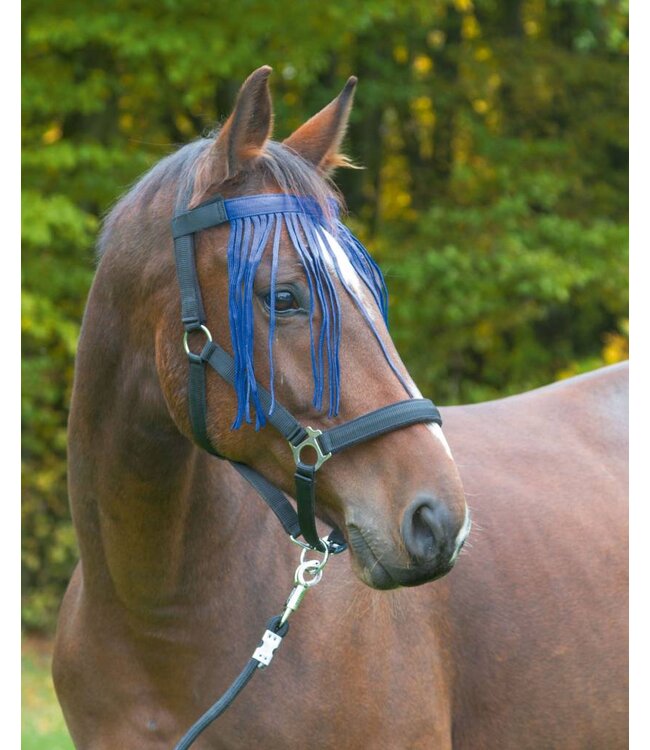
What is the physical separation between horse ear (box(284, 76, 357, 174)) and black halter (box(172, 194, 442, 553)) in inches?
12.9

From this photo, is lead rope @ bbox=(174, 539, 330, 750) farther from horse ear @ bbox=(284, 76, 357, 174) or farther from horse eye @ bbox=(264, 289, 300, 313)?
horse ear @ bbox=(284, 76, 357, 174)

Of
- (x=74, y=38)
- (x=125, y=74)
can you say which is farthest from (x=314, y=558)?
(x=125, y=74)

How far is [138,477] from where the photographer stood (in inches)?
99.1

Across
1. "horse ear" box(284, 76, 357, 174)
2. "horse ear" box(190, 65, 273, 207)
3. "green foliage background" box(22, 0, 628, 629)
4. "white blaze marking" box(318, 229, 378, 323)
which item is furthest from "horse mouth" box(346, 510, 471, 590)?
"green foliage background" box(22, 0, 628, 629)

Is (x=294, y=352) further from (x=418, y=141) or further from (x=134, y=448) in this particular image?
(x=418, y=141)

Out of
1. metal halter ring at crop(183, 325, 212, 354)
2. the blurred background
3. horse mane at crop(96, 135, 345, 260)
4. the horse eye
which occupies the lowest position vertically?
the blurred background

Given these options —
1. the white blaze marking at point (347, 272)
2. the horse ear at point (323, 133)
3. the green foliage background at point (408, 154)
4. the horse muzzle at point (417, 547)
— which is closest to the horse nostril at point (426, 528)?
the horse muzzle at point (417, 547)

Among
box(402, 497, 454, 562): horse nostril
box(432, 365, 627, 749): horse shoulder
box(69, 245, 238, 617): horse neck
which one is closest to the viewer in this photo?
box(402, 497, 454, 562): horse nostril

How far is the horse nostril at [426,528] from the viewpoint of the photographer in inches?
79.5

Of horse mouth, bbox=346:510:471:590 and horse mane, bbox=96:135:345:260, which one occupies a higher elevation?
horse mane, bbox=96:135:345:260

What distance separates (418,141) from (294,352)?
11.4m

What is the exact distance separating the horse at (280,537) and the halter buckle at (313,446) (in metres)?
0.03

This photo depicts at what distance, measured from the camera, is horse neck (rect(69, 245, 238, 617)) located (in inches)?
98.7
